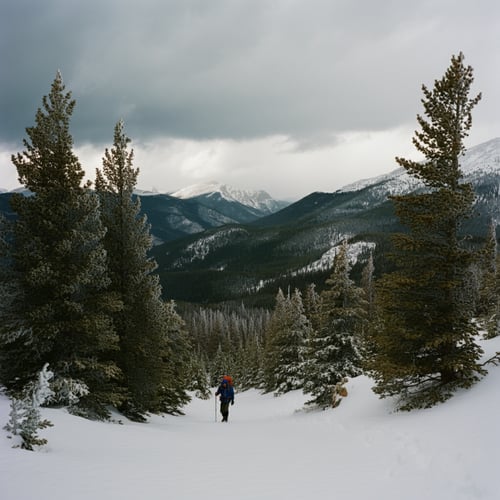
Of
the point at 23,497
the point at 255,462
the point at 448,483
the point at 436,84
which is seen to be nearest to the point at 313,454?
the point at 255,462

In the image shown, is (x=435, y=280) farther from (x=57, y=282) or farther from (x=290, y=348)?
(x=290, y=348)

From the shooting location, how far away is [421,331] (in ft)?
35.1

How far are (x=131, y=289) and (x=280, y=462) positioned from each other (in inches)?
349

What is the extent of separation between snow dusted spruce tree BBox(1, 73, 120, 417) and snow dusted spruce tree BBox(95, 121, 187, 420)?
1714 millimetres

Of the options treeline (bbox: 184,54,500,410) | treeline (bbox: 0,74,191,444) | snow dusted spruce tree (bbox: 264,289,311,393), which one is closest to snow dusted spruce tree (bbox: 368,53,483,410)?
treeline (bbox: 184,54,500,410)

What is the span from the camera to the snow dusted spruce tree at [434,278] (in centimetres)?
1053

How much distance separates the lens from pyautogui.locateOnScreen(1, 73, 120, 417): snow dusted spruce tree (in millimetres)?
11039

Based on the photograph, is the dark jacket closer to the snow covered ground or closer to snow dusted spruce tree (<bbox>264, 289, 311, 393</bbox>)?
the snow covered ground

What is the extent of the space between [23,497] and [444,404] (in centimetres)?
956

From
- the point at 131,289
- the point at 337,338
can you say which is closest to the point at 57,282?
the point at 131,289

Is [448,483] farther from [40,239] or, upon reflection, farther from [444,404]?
[40,239]

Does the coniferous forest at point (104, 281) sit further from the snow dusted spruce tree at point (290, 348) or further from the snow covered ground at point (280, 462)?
the snow dusted spruce tree at point (290, 348)

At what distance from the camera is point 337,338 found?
20.2m

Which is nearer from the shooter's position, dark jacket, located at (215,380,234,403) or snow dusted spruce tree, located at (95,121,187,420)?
snow dusted spruce tree, located at (95,121,187,420)
